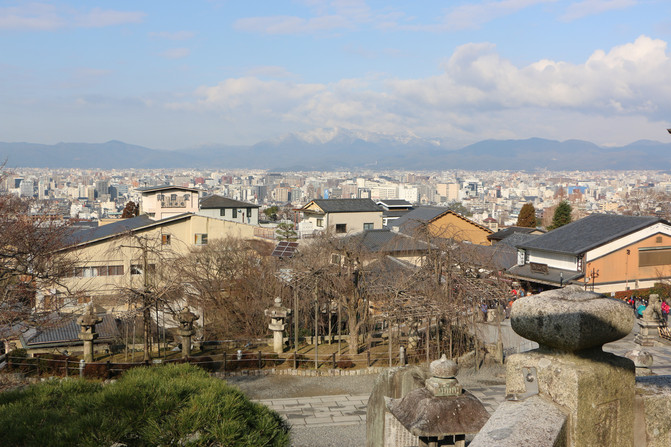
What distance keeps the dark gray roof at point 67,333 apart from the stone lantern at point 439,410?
1489 centimetres

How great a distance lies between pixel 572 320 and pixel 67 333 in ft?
59.3

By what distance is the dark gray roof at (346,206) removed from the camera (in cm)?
4009

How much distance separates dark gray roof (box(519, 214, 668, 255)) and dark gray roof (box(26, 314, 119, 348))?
20628mm

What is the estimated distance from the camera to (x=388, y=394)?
5047mm

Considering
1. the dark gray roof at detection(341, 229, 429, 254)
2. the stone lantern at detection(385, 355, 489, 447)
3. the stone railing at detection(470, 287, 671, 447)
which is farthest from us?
the dark gray roof at detection(341, 229, 429, 254)

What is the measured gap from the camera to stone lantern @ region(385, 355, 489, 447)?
4.34 m

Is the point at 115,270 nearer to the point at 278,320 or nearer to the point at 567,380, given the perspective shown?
the point at 278,320

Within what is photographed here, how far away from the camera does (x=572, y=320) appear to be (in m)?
2.00

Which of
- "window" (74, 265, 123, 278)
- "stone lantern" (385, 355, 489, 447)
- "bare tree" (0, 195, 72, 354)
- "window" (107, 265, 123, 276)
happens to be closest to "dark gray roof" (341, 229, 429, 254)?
"window" (107, 265, 123, 276)

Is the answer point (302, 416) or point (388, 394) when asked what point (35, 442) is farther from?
point (302, 416)

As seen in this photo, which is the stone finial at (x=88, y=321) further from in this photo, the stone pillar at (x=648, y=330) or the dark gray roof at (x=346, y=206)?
the dark gray roof at (x=346, y=206)

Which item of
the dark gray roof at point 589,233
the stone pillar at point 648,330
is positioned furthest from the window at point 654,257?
the stone pillar at point 648,330

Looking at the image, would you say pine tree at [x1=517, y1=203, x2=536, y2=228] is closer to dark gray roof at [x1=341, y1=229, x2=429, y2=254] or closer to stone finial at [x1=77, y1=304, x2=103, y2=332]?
dark gray roof at [x1=341, y1=229, x2=429, y2=254]

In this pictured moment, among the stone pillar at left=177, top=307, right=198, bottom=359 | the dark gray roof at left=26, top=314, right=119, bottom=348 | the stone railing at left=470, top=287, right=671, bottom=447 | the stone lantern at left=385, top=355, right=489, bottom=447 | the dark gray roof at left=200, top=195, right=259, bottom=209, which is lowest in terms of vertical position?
the dark gray roof at left=26, top=314, right=119, bottom=348
